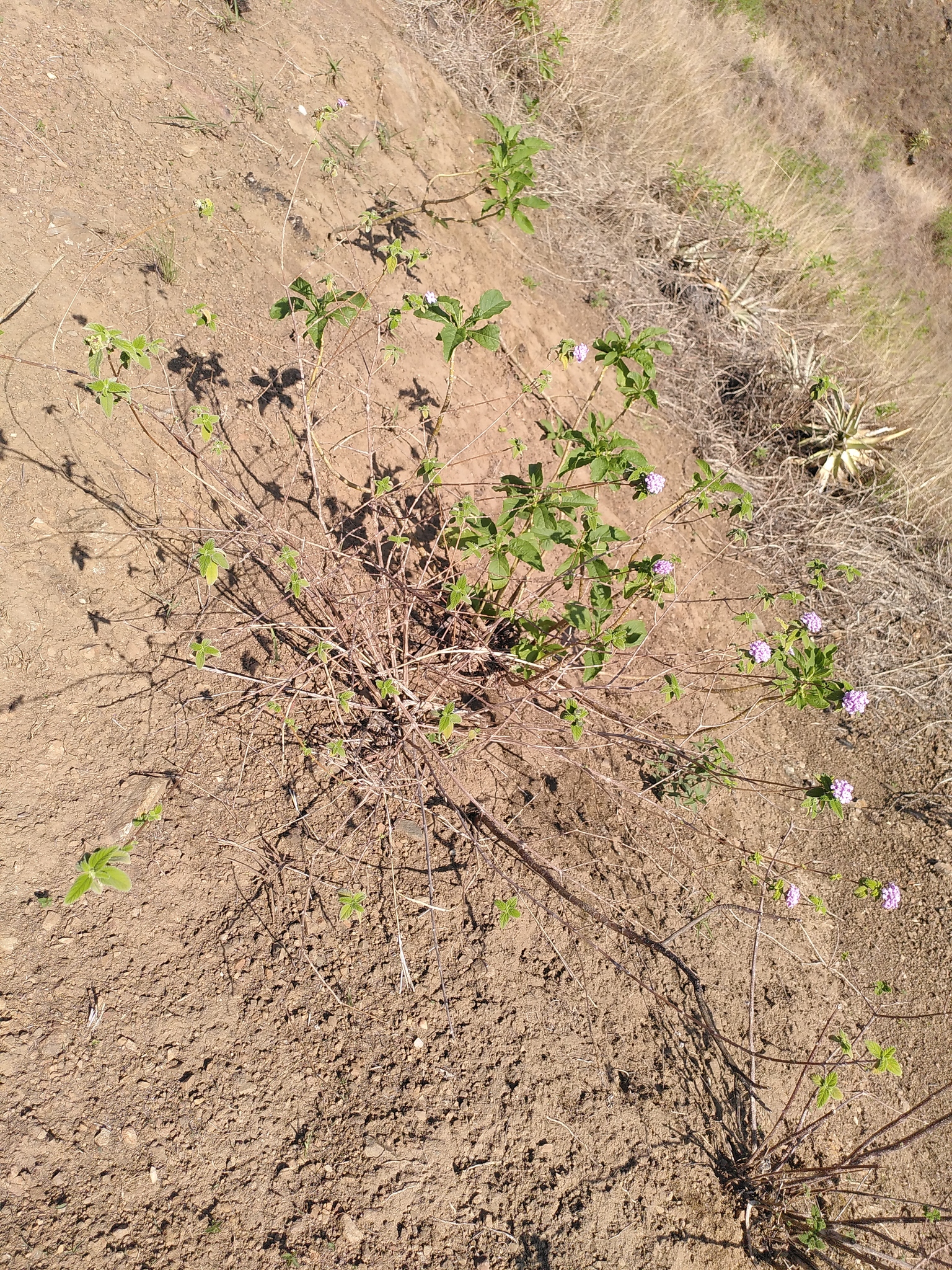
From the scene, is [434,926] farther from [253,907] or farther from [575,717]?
[575,717]

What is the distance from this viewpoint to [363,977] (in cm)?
189

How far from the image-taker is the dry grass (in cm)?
422

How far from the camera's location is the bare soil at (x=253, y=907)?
5.09 ft

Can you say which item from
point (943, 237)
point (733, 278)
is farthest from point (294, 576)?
point (943, 237)

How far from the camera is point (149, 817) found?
1.73 metres

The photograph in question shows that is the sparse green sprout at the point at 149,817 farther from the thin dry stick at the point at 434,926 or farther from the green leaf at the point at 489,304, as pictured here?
the green leaf at the point at 489,304

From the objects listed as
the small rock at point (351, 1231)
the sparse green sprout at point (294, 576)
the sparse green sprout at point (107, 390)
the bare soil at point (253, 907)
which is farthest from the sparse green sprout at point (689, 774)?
the sparse green sprout at point (107, 390)

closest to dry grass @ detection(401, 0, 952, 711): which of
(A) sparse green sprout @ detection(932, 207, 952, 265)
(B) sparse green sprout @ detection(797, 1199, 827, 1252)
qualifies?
(B) sparse green sprout @ detection(797, 1199, 827, 1252)

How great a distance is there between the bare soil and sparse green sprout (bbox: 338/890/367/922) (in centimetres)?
3

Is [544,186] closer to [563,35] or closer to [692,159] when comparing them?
[563,35]

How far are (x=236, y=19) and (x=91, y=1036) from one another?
4236 millimetres

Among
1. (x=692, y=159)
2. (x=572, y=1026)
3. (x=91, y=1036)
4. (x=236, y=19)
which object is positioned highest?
(x=692, y=159)

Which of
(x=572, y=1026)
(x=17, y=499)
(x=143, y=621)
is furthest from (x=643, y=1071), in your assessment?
(x=17, y=499)

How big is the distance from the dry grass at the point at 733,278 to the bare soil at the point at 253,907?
150cm
